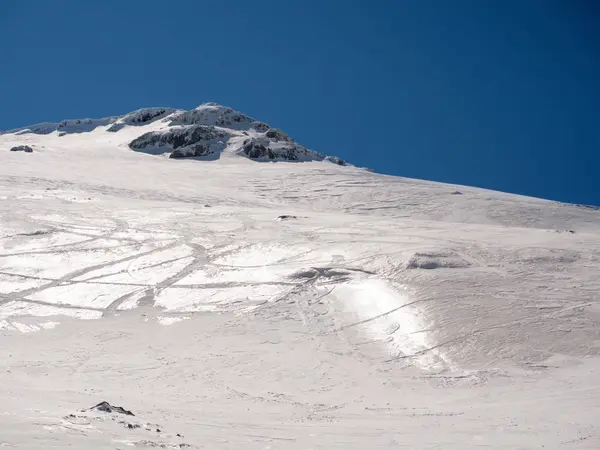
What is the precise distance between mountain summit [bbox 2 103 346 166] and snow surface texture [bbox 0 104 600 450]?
39.3 meters

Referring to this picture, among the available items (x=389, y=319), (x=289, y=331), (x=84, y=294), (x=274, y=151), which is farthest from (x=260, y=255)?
(x=274, y=151)

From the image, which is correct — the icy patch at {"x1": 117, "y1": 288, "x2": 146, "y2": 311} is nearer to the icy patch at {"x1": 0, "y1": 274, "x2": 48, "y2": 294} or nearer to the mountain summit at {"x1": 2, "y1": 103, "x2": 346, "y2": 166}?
the icy patch at {"x1": 0, "y1": 274, "x2": 48, "y2": 294}

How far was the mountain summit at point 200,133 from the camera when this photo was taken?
72.1 m

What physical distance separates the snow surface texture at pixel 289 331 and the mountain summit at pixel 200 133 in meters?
39.3

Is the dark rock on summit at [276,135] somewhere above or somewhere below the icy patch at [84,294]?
above

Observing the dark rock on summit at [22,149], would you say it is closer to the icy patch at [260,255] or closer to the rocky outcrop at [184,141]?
the rocky outcrop at [184,141]

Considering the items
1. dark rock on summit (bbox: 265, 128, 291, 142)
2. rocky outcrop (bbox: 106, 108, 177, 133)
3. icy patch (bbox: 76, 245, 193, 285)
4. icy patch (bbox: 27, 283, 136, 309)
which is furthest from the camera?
rocky outcrop (bbox: 106, 108, 177, 133)

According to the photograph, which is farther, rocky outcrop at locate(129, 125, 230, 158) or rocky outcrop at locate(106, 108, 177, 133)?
rocky outcrop at locate(106, 108, 177, 133)

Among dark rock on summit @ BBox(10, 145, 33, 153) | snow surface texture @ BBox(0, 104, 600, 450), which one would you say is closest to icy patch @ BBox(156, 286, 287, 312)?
snow surface texture @ BBox(0, 104, 600, 450)

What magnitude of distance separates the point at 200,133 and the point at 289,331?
2436 inches

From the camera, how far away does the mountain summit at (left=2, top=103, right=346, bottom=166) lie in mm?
72062

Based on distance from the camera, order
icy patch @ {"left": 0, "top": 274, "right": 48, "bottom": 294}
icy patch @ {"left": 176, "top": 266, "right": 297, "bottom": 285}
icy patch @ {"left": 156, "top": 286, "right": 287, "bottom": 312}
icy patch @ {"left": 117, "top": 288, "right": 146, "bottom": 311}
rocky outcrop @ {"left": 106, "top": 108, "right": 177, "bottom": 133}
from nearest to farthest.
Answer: icy patch @ {"left": 156, "top": 286, "right": 287, "bottom": 312} → icy patch @ {"left": 117, "top": 288, "right": 146, "bottom": 311} → icy patch @ {"left": 0, "top": 274, "right": 48, "bottom": 294} → icy patch @ {"left": 176, "top": 266, "right": 297, "bottom": 285} → rocky outcrop @ {"left": 106, "top": 108, "right": 177, "bottom": 133}

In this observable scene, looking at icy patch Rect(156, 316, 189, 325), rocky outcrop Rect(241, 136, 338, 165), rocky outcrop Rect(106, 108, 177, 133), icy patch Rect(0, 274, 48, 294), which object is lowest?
icy patch Rect(156, 316, 189, 325)

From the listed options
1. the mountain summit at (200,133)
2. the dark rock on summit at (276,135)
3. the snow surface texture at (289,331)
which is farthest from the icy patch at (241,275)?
the dark rock on summit at (276,135)
